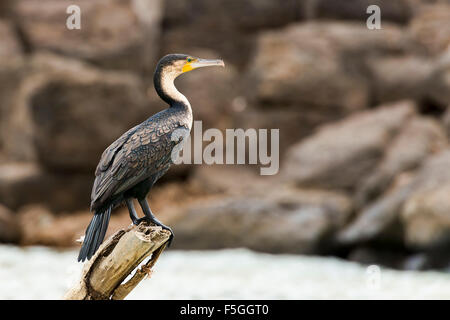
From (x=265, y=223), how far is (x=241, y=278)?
64.4 inches

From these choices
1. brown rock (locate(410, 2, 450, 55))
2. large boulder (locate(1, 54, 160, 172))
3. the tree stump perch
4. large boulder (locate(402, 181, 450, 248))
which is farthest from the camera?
brown rock (locate(410, 2, 450, 55))

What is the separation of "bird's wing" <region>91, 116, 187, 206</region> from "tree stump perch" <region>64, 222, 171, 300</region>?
0.33 m

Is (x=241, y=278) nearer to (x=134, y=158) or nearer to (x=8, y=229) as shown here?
(x=8, y=229)

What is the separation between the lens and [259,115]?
508 inches

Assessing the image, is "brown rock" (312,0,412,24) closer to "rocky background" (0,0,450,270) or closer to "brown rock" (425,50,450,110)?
"rocky background" (0,0,450,270)

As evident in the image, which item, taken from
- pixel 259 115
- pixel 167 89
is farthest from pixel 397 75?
pixel 167 89

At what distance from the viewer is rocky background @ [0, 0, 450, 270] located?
392 inches

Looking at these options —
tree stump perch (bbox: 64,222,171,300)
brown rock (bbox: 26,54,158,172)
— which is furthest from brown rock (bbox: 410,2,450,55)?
tree stump perch (bbox: 64,222,171,300)

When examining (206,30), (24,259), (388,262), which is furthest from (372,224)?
(206,30)

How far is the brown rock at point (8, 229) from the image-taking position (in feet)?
37.2

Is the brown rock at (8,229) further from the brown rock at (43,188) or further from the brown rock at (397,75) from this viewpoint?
the brown rock at (397,75)

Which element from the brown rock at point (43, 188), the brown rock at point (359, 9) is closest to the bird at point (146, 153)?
the brown rock at point (43, 188)

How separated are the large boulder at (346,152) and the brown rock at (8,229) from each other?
4.96m

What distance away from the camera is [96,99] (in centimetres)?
1210
